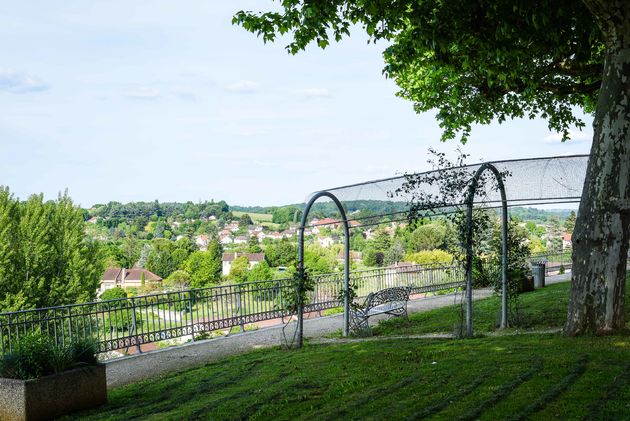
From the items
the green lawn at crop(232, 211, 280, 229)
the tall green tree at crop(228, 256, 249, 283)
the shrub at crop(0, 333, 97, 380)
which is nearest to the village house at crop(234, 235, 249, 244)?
the green lawn at crop(232, 211, 280, 229)

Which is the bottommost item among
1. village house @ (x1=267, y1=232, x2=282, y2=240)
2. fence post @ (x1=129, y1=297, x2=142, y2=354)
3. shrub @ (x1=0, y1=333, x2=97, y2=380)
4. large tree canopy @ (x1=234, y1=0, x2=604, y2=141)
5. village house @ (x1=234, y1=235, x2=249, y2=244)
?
village house @ (x1=234, y1=235, x2=249, y2=244)

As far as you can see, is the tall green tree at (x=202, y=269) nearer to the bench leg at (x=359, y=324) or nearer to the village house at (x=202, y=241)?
the village house at (x=202, y=241)

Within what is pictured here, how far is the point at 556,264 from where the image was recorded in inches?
1203

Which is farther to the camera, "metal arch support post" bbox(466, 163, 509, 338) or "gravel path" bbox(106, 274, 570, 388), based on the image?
"metal arch support post" bbox(466, 163, 509, 338)

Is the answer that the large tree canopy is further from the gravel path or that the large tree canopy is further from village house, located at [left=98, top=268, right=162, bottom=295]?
village house, located at [left=98, top=268, right=162, bottom=295]

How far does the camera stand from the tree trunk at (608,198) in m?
9.10

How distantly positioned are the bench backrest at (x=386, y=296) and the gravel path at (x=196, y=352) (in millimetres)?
1105

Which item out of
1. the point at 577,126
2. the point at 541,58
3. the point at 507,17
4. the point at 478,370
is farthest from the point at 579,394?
the point at 577,126

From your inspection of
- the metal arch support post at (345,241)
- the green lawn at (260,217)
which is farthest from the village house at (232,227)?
the metal arch support post at (345,241)

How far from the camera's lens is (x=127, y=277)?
125 m

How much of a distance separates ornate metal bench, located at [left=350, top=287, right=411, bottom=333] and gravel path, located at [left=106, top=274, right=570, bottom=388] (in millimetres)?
881

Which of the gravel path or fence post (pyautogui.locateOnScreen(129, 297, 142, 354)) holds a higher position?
fence post (pyautogui.locateOnScreen(129, 297, 142, 354))

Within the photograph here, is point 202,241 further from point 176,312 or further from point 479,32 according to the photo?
point 479,32

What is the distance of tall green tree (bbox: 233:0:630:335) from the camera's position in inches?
361
